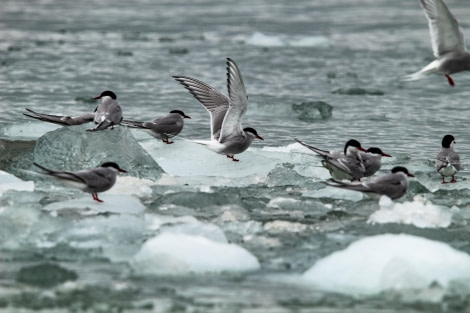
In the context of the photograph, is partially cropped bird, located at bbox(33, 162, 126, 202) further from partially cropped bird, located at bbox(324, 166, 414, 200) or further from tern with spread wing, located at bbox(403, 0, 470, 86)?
tern with spread wing, located at bbox(403, 0, 470, 86)

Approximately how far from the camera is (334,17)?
2980 cm

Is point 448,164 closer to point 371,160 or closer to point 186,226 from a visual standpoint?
point 371,160

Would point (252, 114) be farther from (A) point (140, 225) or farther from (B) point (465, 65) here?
(A) point (140, 225)

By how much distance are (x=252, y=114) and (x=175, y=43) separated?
9473 mm

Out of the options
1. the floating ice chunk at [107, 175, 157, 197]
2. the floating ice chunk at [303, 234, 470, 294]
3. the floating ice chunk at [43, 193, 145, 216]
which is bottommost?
the floating ice chunk at [107, 175, 157, 197]

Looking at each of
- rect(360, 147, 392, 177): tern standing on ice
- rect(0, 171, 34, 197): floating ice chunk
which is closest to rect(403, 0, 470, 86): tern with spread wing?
rect(360, 147, 392, 177): tern standing on ice

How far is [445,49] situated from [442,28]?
12.6 inches

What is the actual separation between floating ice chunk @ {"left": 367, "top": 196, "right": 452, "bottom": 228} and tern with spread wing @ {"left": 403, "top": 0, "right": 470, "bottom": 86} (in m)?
2.29

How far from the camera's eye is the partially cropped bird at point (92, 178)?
8.20 m

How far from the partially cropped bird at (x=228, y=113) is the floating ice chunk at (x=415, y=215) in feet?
7.46

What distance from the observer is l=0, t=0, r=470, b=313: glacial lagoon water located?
6.41 meters

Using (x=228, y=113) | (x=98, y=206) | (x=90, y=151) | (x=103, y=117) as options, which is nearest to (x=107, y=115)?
(x=103, y=117)

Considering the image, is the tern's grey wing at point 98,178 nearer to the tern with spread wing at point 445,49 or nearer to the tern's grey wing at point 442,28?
the tern with spread wing at point 445,49

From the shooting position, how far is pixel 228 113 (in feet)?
33.2
